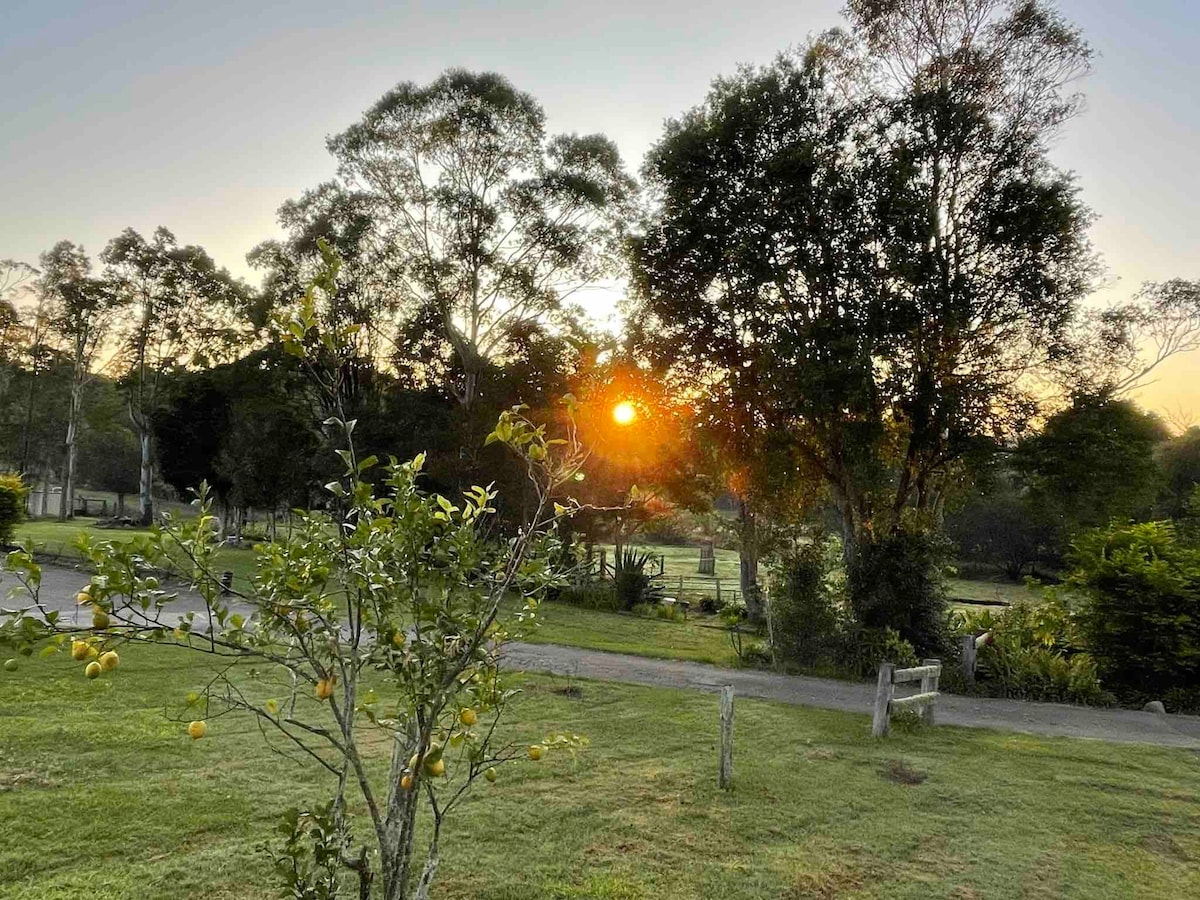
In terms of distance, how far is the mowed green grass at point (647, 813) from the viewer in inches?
175

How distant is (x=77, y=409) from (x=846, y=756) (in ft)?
138

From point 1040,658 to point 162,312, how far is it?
37.1 meters

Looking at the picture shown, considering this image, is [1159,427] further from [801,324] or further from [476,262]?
[476,262]

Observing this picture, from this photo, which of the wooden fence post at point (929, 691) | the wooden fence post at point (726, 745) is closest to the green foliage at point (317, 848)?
the wooden fence post at point (726, 745)

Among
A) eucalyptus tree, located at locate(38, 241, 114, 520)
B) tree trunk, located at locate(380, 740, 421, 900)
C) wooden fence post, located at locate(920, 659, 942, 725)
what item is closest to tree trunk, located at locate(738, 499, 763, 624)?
wooden fence post, located at locate(920, 659, 942, 725)

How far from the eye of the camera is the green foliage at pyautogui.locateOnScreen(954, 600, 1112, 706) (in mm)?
11133

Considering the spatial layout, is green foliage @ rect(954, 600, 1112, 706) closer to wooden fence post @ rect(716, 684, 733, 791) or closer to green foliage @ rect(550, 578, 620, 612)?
wooden fence post @ rect(716, 684, 733, 791)

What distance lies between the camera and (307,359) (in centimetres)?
264

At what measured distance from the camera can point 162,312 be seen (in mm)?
34344

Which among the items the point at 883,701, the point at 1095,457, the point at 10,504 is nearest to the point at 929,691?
the point at 883,701

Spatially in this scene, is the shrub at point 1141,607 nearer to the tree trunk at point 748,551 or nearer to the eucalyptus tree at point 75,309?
A: the tree trunk at point 748,551

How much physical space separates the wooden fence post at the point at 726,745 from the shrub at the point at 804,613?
6.89m

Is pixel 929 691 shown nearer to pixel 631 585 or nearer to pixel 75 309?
pixel 631 585

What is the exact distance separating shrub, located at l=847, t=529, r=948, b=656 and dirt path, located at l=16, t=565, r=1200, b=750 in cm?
157
